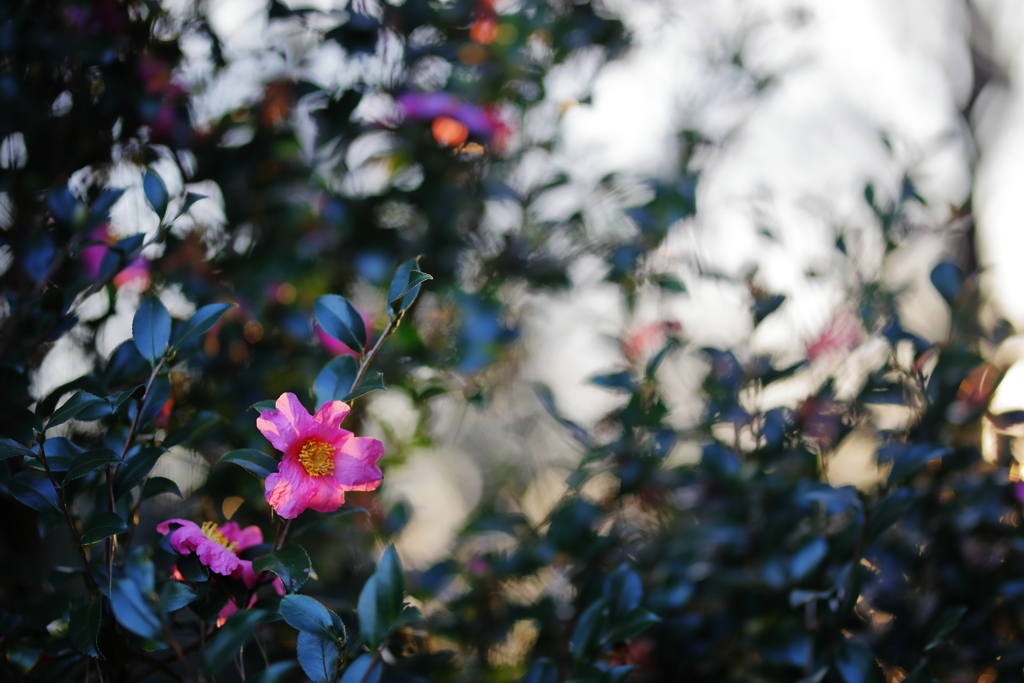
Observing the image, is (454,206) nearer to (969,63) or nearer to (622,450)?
(622,450)

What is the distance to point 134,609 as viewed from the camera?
1.17 feet

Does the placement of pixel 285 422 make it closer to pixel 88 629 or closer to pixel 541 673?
pixel 88 629

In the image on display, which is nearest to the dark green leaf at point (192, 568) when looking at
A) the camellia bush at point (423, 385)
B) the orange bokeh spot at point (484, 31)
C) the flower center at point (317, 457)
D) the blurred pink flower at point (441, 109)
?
the camellia bush at point (423, 385)

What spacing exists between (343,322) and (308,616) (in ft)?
0.74

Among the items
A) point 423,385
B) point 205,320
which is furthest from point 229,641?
point 423,385

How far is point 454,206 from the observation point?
41.6 inches

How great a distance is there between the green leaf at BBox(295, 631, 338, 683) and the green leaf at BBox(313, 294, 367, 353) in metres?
0.22

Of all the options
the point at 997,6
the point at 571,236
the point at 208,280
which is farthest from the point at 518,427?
the point at 997,6

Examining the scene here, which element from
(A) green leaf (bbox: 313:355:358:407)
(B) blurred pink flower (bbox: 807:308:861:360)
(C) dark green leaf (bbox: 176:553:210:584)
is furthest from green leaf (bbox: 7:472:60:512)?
(B) blurred pink flower (bbox: 807:308:861:360)

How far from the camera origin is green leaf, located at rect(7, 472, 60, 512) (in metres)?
0.46

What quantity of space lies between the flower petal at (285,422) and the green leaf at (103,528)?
0.12 metres

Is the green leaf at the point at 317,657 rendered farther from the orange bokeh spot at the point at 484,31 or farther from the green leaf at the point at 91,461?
the orange bokeh spot at the point at 484,31

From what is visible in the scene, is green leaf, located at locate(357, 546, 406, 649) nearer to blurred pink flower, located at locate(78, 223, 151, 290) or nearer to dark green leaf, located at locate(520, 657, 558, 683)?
dark green leaf, located at locate(520, 657, 558, 683)

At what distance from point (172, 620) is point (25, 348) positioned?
12.9 inches
